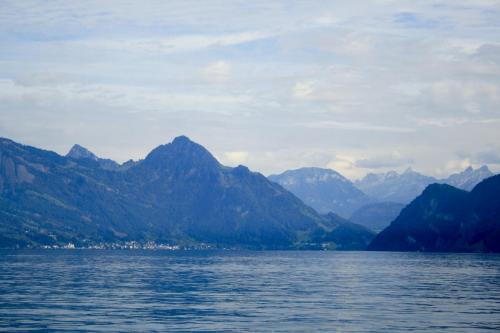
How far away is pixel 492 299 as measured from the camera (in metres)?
143

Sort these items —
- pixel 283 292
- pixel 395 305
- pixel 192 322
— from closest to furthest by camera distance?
1. pixel 192 322
2. pixel 395 305
3. pixel 283 292

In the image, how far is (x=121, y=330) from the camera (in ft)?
324

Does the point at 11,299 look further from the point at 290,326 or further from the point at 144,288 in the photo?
the point at 290,326

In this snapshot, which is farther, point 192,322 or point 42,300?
point 42,300

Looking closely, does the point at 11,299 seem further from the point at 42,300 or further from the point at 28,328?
the point at 28,328

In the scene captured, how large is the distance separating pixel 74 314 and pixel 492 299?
77.7 meters

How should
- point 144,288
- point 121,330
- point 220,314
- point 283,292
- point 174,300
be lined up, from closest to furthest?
point 121,330, point 220,314, point 174,300, point 283,292, point 144,288

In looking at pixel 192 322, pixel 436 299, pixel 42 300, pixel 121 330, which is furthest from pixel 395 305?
pixel 42 300

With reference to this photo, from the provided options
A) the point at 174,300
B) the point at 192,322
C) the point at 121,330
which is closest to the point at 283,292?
the point at 174,300

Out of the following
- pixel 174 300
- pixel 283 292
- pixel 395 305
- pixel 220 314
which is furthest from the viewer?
pixel 283 292

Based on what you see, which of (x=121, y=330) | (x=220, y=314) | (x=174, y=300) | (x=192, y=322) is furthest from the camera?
(x=174, y=300)

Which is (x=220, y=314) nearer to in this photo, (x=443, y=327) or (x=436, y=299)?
(x=443, y=327)

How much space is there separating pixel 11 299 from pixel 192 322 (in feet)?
147

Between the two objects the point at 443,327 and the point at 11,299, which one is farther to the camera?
the point at 11,299
